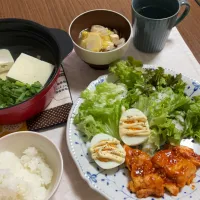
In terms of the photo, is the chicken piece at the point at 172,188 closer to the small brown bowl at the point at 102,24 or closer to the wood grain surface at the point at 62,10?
the small brown bowl at the point at 102,24

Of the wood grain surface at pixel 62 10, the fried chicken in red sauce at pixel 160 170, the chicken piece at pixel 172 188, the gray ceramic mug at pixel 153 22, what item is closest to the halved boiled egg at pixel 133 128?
the fried chicken in red sauce at pixel 160 170

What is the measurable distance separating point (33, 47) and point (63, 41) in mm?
167

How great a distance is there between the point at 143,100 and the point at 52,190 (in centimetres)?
42

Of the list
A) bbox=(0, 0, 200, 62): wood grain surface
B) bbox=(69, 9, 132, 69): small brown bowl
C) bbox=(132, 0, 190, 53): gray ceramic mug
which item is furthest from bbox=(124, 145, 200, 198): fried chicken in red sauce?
bbox=(0, 0, 200, 62): wood grain surface

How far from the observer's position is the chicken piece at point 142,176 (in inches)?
32.8

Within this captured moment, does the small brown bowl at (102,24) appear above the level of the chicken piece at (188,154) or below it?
above

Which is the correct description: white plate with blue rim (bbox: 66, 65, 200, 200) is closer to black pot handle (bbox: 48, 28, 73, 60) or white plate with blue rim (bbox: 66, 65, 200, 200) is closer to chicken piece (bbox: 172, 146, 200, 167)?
chicken piece (bbox: 172, 146, 200, 167)

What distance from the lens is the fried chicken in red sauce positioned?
84 centimetres

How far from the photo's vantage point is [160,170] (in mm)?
869

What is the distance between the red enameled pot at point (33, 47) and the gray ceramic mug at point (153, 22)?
293mm

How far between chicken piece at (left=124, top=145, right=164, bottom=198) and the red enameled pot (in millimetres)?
316

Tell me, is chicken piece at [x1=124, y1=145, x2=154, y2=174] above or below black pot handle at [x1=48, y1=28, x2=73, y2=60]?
below

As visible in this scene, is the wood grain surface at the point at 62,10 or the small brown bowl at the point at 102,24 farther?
the wood grain surface at the point at 62,10

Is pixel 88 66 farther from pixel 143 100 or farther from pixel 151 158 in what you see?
pixel 151 158
